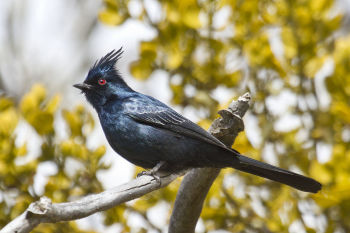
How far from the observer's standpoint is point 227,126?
3252 mm

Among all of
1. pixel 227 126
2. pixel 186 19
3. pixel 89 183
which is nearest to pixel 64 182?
pixel 89 183

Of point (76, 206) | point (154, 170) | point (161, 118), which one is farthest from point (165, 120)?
point (76, 206)

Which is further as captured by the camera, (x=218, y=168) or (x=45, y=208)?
(x=218, y=168)

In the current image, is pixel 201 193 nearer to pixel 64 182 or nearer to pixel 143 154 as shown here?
pixel 143 154

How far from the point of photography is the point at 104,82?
4117 mm

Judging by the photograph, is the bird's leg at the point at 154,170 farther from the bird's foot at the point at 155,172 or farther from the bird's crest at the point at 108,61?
the bird's crest at the point at 108,61

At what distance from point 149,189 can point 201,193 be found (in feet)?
1.46

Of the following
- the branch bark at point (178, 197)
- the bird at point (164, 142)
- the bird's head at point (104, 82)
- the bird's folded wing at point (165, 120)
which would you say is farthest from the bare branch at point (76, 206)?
the bird's head at point (104, 82)

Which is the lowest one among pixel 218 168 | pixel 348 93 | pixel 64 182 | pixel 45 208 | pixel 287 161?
pixel 45 208

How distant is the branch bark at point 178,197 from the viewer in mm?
2266

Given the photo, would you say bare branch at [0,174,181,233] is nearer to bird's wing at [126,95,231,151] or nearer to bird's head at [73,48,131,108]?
bird's wing at [126,95,231,151]

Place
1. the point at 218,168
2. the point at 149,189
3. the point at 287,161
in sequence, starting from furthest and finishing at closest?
the point at 287,161 → the point at 218,168 → the point at 149,189

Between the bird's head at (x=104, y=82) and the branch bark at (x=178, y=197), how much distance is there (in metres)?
0.87

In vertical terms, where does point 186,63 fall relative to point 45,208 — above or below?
above
